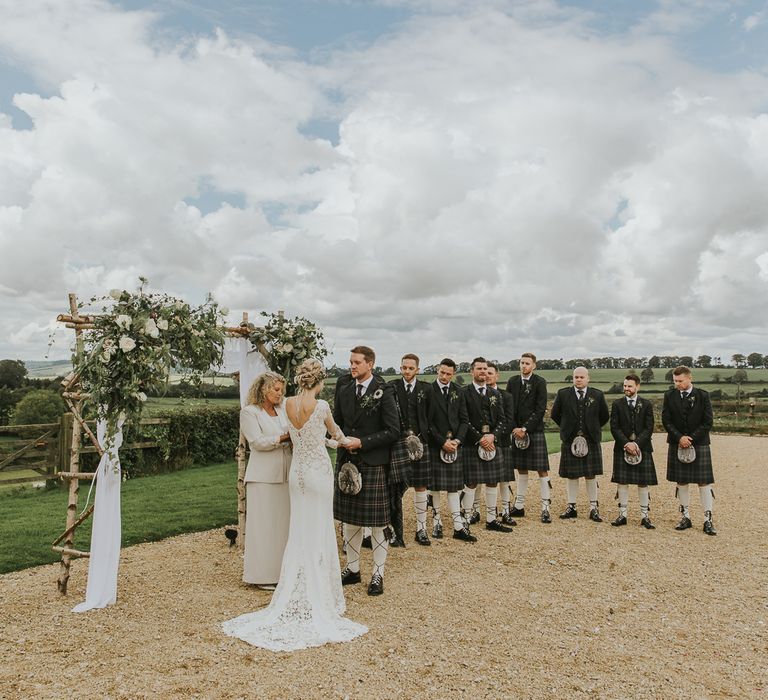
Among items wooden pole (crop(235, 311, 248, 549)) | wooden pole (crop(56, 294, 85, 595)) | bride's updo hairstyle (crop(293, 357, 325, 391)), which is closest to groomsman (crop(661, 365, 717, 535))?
bride's updo hairstyle (crop(293, 357, 325, 391))

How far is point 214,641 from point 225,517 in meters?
4.89

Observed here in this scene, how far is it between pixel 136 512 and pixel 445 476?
16.7ft

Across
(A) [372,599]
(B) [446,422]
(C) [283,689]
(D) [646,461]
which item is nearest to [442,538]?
(B) [446,422]

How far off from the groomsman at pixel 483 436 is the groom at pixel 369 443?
7.94ft

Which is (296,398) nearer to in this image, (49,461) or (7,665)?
(7,665)

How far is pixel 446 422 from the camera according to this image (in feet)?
24.8

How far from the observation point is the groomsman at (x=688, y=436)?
7.94 m

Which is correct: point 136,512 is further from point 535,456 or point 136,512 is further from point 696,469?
point 696,469

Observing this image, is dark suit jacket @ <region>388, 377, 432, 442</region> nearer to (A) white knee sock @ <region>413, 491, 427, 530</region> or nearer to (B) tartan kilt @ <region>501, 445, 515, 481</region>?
(A) white knee sock @ <region>413, 491, 427, 530</region>

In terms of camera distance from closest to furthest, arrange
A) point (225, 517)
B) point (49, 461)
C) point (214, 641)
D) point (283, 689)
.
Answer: point (283, 689) → point (214, 641) → point (225, 517) → point (49, 461)

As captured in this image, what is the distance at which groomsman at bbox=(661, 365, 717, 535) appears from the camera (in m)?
7.94

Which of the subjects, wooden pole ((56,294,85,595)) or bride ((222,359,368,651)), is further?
wooden pole ((56,294,85,595))

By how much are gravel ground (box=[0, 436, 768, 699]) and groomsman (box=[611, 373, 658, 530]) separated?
735 millimetres

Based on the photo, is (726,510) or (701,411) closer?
(701,411)
